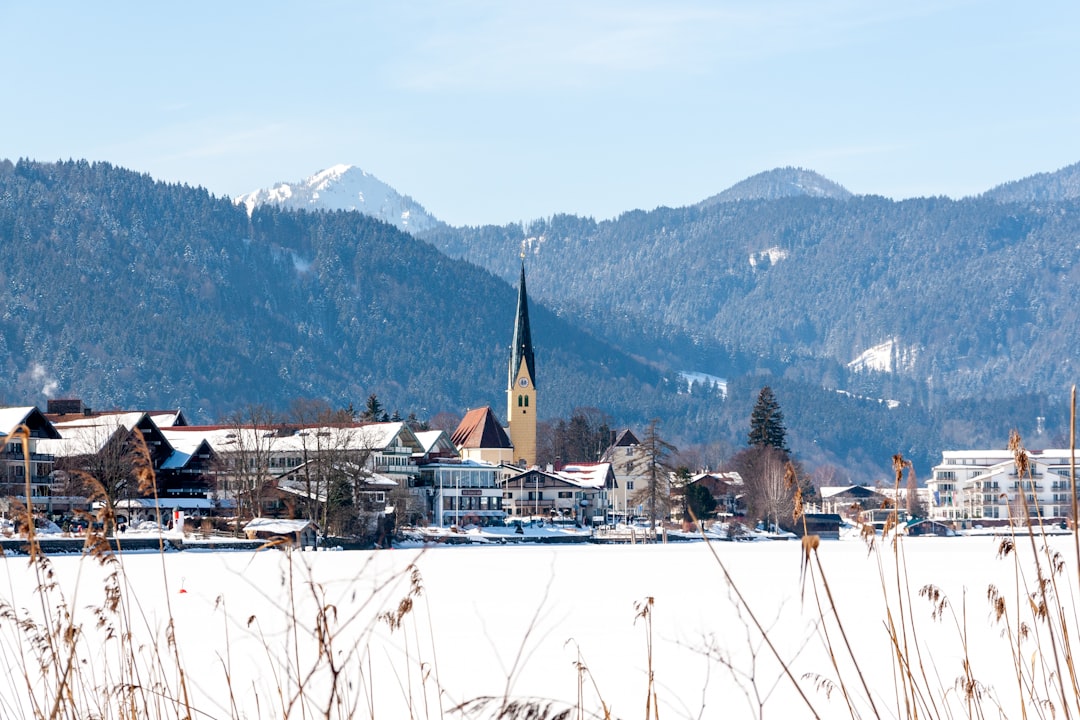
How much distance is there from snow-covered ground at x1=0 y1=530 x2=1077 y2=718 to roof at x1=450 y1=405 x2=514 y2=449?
341 feet

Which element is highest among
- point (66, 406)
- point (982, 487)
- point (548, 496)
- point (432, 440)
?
point (66, 406)

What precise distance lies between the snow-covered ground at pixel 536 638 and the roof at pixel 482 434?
104m

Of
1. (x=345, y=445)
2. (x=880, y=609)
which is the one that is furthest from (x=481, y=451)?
(x=880, y=609)

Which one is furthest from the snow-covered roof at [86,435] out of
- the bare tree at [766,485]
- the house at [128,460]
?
the bare tree at [766,485]

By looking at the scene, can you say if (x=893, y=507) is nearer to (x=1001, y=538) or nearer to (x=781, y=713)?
(x=1001, y=538)

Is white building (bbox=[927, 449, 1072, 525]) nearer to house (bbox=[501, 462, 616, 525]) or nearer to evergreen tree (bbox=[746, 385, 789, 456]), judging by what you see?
evergreen tree (bbox=[746, 385, 789, 456])

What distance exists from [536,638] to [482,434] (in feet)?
404

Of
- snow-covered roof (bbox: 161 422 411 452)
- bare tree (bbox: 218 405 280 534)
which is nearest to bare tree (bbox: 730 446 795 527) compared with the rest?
snow-covered roof (bbox: 161 422 411 452)

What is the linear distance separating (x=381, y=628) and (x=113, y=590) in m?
14.5

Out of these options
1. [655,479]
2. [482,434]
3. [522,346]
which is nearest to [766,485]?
[655,479]

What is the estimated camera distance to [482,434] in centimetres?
14450

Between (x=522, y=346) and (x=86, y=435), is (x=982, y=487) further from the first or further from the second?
(x=86, y=435)

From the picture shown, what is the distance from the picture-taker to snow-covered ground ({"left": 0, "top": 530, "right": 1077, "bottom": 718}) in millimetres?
7992

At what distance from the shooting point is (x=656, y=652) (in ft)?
60.8
